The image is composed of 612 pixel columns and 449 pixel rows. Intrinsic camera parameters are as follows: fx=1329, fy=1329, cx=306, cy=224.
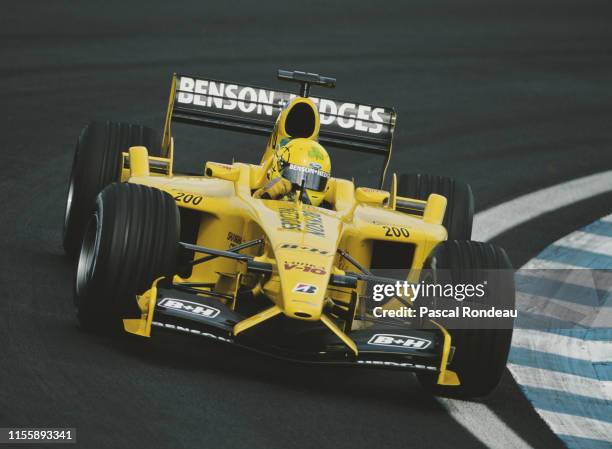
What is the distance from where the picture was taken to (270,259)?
880 cm

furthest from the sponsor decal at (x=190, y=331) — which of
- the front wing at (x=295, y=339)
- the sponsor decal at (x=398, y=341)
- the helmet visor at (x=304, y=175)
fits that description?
the helmet visor at (x=304, y=175)

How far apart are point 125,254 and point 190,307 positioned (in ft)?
1.81

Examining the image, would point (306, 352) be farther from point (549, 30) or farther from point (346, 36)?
point (549, 30)

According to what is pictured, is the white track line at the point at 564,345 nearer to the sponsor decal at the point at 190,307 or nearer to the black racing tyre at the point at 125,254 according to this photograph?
the sponsor decal at the point at 190,307

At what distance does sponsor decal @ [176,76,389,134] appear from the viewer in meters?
12.2

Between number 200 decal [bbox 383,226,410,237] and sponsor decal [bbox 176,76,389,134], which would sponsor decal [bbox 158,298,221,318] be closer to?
number 200 decal [bbox 383,226,410,237]

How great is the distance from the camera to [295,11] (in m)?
24.9

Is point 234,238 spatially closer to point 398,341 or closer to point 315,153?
point 315,153

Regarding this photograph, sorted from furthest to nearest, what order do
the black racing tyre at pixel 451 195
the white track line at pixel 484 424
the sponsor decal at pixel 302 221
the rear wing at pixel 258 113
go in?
the rear wing at pixel 258 113 → the black racing tyre at pixel 451 195 → the sponsor decal at pixel 302 221 → the white track line at pixel 484 424

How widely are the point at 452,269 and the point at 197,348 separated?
180cm

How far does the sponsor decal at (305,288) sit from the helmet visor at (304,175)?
1.86m

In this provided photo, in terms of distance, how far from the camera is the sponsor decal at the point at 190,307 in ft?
27.4

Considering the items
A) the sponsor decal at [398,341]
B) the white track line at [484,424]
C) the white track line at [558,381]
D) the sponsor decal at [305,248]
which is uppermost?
the sponsor decal at [305,248]

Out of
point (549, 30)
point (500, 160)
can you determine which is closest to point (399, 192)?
point (500, 160)
